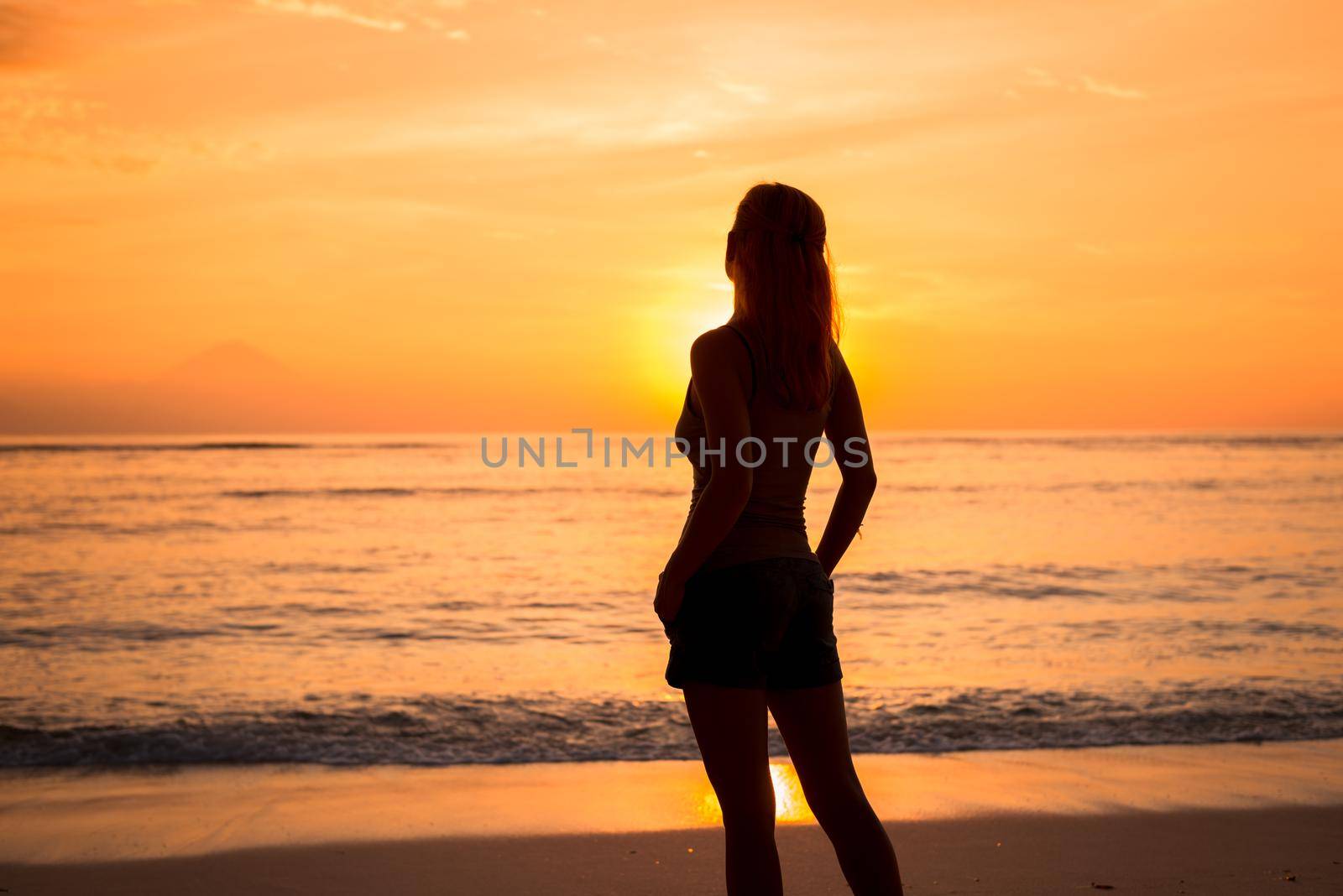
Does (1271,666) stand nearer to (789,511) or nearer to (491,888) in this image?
(491,888)

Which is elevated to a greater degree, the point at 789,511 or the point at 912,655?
the point at 789,511

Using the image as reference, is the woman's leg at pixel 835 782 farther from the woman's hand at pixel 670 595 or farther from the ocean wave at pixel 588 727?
the ocean wave at pixel 588 727

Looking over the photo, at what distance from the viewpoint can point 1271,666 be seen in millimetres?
8742

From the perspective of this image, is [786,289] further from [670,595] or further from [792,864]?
[792,864]

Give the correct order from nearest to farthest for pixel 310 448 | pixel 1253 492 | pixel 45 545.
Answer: pixel 45 545 < pixel 1253 492 < pixel 310 448

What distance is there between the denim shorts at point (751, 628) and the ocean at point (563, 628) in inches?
168

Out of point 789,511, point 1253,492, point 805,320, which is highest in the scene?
point 805,320

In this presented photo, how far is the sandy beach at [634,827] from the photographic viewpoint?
400cm

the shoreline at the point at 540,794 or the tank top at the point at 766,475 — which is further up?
the tank top at the point at 766,475

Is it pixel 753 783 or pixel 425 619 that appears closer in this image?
pixel 753 783

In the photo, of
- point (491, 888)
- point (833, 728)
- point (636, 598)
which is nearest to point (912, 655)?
point (636, 598)

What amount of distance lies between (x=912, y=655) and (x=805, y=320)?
7.85m

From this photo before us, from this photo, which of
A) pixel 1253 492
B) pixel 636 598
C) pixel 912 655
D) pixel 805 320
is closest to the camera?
pixel 805 320

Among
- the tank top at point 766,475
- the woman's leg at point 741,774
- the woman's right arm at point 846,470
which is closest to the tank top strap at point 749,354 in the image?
the tank top at point 766,475
